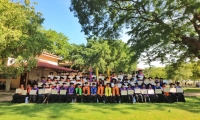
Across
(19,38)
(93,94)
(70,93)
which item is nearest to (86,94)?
(93,94)

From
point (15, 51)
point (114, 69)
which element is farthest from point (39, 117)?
point (114, 69)

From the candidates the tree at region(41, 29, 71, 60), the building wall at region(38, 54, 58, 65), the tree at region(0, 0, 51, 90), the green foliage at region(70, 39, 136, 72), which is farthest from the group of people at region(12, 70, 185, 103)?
the tree at region(41, 29, 71, 60)

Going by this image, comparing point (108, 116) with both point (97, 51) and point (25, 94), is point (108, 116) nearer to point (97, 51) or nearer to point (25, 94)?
point (25, 94)

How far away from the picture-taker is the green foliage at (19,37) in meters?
9.46

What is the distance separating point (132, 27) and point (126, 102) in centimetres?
544

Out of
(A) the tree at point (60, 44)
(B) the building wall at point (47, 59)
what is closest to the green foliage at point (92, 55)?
(B) the building wall at point (47, 59)

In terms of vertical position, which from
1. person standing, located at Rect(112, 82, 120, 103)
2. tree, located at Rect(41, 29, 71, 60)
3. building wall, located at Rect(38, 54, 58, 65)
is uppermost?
tree, located at Rect(41, 29, 71, 60)

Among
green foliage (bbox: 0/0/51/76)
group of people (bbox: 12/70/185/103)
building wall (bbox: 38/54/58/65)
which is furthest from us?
building wall (bbox: 38/54/58/65)

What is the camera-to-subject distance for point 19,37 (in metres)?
10.7

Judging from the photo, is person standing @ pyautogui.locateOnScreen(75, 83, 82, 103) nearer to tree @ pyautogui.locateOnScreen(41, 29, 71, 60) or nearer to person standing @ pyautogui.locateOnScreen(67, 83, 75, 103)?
person standing @ pyautogui.locateOnScreen(67, 83, 75, 103)

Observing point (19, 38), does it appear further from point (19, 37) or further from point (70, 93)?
point (70, 93)

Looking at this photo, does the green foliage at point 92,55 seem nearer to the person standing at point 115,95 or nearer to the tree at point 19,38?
the tree at point 19,38

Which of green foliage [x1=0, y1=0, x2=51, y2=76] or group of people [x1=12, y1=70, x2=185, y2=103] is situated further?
group of people [x1=12, y1=70, x2=185, y2=103]

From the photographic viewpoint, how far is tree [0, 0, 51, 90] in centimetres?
948
